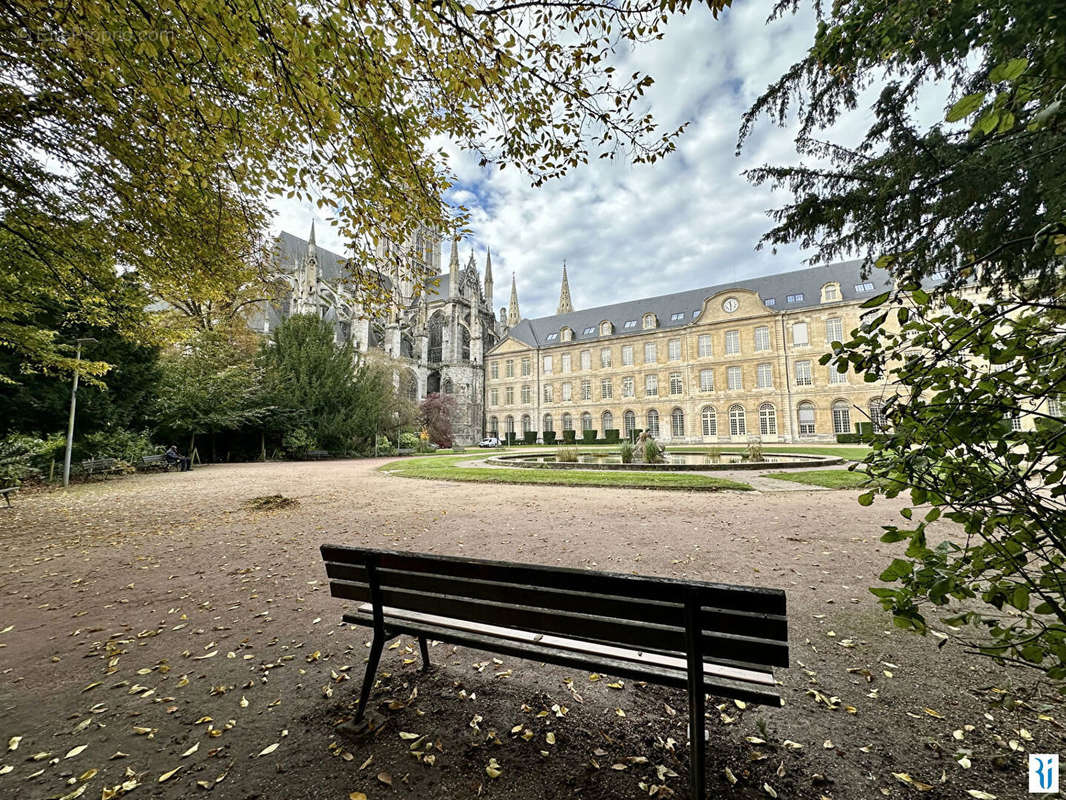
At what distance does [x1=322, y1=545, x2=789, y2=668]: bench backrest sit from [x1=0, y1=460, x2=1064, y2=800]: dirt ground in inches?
23.1

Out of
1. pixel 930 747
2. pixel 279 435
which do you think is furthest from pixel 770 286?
pixel 930 747

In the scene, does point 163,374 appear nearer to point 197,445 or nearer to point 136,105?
point 197,445

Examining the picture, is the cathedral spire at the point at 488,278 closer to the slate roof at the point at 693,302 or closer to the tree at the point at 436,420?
the slate roof at the point at 693,302

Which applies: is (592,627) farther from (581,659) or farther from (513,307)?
(513,307)

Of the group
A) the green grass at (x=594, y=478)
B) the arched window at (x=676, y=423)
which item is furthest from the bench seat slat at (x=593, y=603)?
the arched window at (x=676, y=423)

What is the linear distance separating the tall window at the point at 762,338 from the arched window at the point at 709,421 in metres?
5.74

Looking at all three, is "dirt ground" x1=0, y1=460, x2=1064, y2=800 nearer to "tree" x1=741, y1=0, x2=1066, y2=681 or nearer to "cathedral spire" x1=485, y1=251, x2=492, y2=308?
"tree" x1=741, y1=0, x2=1066, y2=681

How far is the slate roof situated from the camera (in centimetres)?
3079

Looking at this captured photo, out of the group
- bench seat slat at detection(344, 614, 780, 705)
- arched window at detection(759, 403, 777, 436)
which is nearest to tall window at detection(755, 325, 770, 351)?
arched window at detection(759, 403, 777, 436)

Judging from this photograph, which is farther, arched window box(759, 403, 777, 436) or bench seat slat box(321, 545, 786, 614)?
arched window box(759, 403, 777, 436)

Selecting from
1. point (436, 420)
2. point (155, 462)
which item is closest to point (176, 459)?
point (155, 462)

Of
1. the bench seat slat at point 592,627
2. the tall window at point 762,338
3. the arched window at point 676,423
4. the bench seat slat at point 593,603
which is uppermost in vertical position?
the tall window at point 762,338

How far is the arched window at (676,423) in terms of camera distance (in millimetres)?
35688

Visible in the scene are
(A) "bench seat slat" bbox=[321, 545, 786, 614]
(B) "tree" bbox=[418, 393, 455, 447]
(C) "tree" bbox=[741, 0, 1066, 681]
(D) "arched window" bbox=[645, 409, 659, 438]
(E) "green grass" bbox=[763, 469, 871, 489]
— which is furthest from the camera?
(D) "arched window" bbox=[645, 409, 659, 438]
